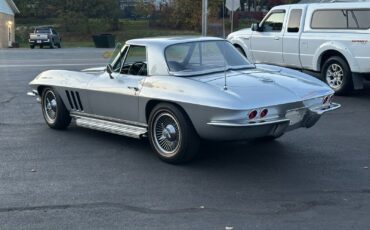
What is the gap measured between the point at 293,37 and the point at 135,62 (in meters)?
6.61

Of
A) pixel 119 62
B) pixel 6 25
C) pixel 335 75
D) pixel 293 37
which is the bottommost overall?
pixel 335 75

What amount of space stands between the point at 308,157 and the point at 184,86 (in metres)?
1.81

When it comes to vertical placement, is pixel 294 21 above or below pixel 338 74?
above

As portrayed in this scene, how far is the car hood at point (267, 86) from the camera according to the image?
604 cm

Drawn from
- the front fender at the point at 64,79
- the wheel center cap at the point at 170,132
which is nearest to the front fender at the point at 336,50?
the front fender at the point at 64,79

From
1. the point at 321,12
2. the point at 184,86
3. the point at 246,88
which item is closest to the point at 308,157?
the point at 246,88

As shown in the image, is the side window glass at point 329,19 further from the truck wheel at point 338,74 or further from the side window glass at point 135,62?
the side window glass at point 135,62

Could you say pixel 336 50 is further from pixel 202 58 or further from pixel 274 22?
pixel 202 58

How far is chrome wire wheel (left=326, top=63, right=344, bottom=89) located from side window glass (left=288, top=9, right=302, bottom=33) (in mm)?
1328

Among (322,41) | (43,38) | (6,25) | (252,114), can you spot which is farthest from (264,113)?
(6,25)

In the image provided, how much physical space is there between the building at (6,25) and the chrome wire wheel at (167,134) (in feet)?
156

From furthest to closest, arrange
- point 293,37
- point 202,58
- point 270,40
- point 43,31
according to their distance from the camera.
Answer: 1. point 43,31
2. point 270,40
3. point 293,37
4. point 202,58

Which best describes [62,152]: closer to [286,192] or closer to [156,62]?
[156,62]

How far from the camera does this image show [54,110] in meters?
8.48
